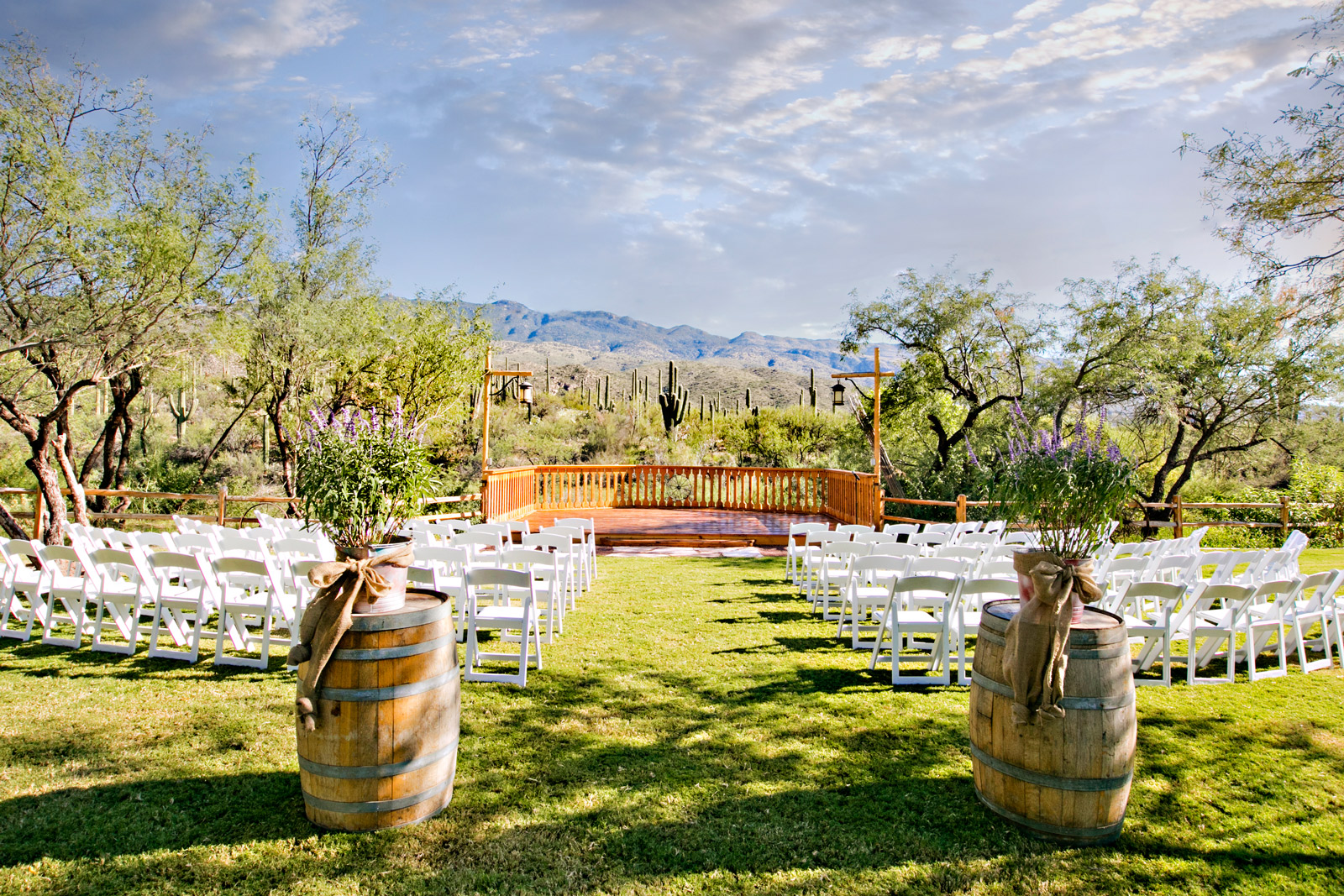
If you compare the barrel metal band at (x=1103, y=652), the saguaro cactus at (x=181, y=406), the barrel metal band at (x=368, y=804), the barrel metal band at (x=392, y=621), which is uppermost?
the saguaro cactus at (x=181, y=406)

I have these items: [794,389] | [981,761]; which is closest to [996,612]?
[981,761]

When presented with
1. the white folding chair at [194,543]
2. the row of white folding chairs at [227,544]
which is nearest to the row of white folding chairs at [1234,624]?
the row of white folding chairs at [227,544]

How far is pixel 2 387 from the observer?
8.77 metres

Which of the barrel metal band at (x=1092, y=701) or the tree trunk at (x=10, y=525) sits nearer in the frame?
the barrel metal band at (x=1092, y=701)

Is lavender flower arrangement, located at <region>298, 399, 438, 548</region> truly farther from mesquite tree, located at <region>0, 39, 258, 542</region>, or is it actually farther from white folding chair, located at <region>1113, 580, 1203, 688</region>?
mesquite tree, located at <region>0, 39, 258, 542</region>

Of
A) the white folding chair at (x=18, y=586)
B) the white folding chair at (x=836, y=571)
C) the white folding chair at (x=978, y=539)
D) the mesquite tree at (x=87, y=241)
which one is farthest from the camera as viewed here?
the mesquite tree at (x=87, y=241)

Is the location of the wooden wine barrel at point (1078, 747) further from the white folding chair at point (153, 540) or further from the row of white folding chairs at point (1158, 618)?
the white folding chair at point (153, 540)

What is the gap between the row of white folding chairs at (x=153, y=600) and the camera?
5.21 m

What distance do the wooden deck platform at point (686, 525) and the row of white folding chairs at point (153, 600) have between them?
23.2 feet

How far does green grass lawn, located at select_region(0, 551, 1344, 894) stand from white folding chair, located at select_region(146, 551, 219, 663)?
15 centimetres

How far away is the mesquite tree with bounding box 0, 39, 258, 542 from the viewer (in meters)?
8.74

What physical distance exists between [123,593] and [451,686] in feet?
12.9

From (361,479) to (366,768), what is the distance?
4.29 feet

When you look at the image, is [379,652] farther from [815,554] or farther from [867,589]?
[815,554]
